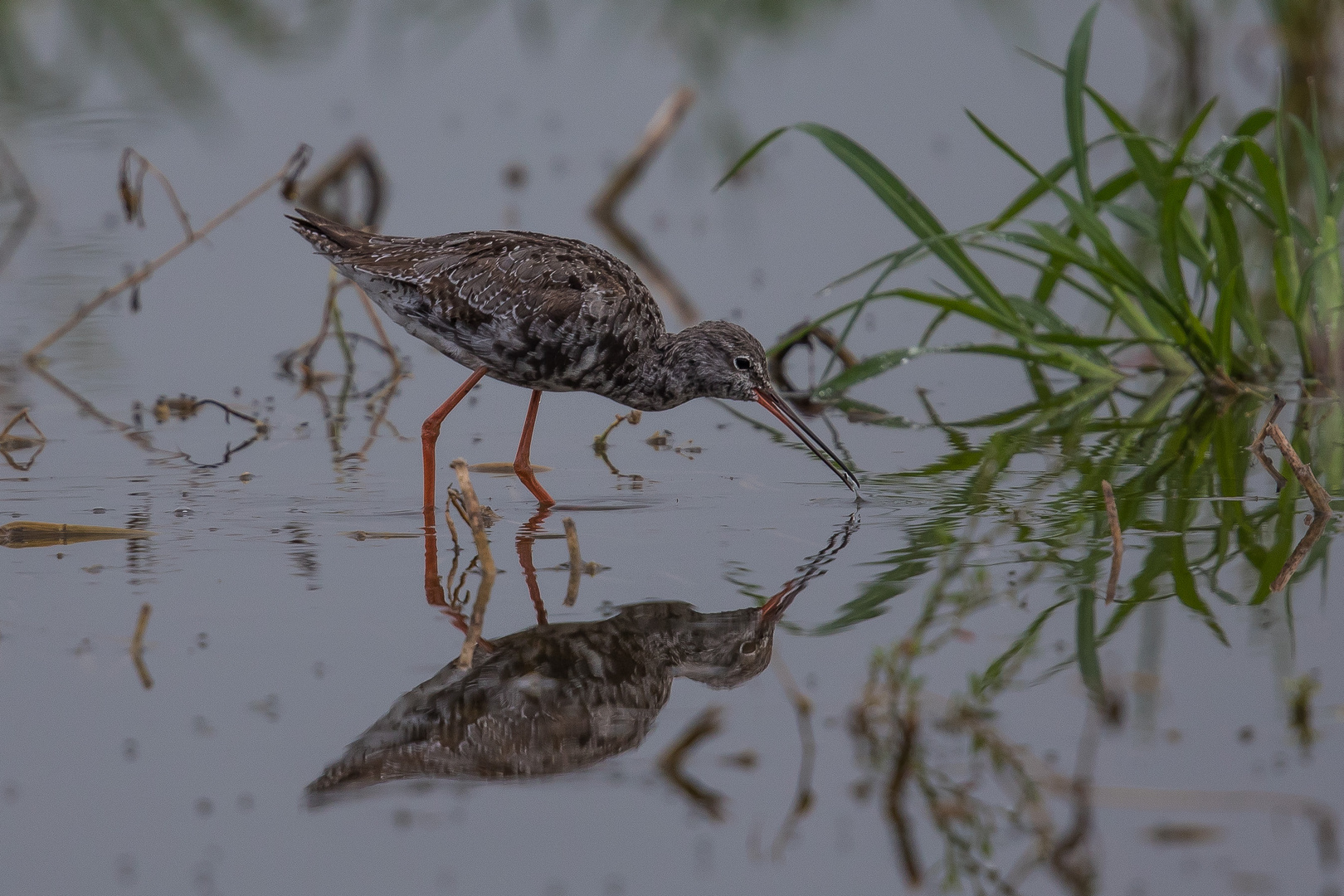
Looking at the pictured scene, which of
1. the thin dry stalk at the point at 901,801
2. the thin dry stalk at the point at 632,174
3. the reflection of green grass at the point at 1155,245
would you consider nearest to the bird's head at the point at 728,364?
the reflection of green grass at the point at 1155,245

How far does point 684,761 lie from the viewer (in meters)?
4.37

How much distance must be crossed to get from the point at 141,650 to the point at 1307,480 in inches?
173

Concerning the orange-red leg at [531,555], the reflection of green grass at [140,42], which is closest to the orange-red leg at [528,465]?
the orange-red leg at [531,555]

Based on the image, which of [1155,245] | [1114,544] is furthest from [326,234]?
[1155,245]

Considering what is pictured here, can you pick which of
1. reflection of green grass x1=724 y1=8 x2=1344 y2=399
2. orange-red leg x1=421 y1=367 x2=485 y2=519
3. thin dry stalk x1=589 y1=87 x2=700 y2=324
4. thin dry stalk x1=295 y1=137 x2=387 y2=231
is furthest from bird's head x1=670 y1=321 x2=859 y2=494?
thin dry stalk x1=295 y1=137 x2=387 y2=231

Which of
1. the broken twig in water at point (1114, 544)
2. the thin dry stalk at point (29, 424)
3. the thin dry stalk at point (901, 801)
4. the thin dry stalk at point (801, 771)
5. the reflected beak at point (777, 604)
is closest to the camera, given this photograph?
the thin dry stalk at point (901, 801)

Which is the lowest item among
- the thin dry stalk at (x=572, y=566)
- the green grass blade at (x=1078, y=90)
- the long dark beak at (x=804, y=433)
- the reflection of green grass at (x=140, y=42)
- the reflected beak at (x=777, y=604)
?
the reflected beak at (x=777, y=604)

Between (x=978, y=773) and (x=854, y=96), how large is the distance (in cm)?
1223

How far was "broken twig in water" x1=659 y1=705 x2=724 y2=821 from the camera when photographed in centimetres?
413

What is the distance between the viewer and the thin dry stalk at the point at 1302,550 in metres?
5.68

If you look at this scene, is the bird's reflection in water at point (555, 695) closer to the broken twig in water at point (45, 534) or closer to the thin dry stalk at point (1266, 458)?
the broken twig in water at point (45, 534)

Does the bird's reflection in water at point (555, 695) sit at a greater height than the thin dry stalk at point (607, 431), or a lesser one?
lesser

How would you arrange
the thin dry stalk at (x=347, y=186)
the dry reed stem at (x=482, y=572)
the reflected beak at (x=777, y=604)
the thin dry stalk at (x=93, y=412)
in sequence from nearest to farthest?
the dry reed stem at (x=482, y=572)
the reflected beak at (x=777, y=604)
the thin dry stalk at (x=93, y=412)
the thin dry stalk at (x=347, y=186)

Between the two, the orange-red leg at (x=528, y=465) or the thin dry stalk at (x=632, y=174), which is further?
the thin dry stalk at (x=632, y=174)
